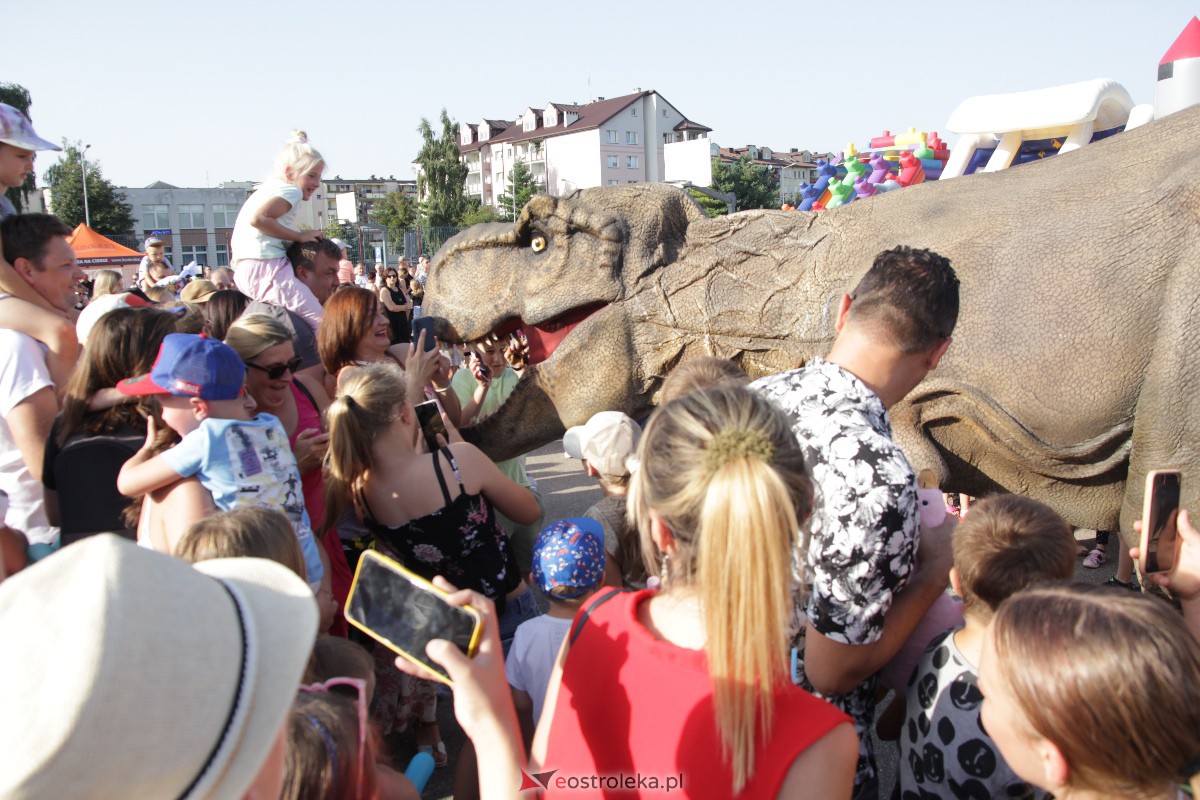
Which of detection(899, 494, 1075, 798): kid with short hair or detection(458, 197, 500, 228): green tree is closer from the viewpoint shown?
detection(899, 494, 1075, 798): kid with short hair

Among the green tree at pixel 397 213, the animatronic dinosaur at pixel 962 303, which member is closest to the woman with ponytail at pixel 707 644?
the animatronic dinosaur at pixel 962 303

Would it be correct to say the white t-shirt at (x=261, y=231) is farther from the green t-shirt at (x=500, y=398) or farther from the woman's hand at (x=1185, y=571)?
the woman's hand at (x=1185, y=571)

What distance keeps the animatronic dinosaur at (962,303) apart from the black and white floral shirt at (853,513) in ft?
3.96

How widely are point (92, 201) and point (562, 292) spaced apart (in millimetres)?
57075

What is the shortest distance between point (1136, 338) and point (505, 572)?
219cm

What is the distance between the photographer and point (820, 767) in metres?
1.26

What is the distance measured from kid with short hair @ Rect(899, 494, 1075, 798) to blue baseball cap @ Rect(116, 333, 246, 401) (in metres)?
2.04

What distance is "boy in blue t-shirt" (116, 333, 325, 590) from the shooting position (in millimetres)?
2449

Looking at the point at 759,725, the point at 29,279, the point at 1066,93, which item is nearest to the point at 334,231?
the point at 1066,93

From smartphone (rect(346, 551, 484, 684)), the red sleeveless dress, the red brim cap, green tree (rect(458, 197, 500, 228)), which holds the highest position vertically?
green tree (rect(458, 197, 500, 228))

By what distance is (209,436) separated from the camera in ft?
8.04

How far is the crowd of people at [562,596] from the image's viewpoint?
90cm

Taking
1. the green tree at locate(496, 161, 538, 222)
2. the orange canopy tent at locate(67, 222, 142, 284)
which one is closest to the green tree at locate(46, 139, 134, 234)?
the green tree at locate(496, 161, 538, 222)

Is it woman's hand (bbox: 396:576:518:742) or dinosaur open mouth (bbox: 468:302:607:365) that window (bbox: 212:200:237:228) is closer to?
dinosaur open mouth (bbox: 468:302:607:365)
